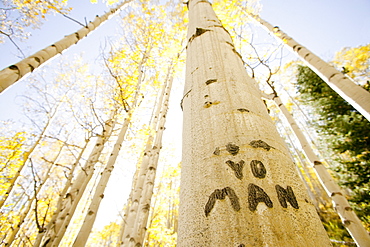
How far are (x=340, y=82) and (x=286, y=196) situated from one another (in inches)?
107

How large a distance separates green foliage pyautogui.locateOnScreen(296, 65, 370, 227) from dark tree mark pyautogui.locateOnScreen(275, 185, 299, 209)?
6.53 m

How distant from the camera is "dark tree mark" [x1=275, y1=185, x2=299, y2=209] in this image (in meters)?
0.40

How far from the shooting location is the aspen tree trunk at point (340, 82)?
2012mm

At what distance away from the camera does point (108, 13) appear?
4.19 m

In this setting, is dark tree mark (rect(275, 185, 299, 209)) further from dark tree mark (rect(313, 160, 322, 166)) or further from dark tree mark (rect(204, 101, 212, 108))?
dark tree mark (rect(313, 160, 322, 166))

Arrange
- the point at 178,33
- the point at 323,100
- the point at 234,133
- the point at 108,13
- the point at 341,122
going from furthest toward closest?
the point at 178,33 < the point at 323,100 < the point at 341,122 < the point at 108,13 < the point at 234,133

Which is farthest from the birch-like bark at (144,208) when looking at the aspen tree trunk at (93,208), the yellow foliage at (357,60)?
the yellow foliage at (357,60)

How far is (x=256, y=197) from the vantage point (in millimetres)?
394

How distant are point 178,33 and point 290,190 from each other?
7413mm

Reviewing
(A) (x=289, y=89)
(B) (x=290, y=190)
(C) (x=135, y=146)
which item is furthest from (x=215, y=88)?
(A) (x=289, y=89)

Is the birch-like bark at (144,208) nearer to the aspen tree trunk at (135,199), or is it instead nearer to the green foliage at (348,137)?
the aspen tree trunk at (135,199)

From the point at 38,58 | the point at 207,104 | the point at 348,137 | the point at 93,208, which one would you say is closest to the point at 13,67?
the point at 38,58

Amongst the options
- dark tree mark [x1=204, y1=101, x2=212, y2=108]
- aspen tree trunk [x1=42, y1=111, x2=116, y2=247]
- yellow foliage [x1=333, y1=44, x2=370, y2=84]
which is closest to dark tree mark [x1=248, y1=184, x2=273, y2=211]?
dark tree mark [x1=204, y1=101, x2=212, y2=108]

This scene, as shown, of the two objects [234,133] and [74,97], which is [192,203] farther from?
[74,97]
